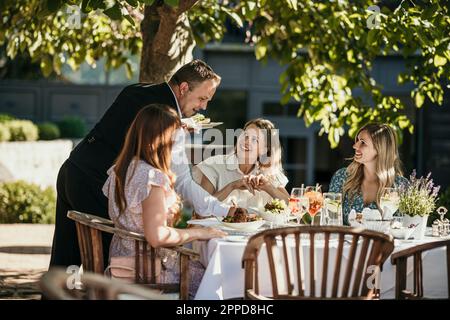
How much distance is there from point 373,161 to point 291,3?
1505mm

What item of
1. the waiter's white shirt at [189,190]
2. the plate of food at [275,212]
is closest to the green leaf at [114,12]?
the waiter's white shirt at [189,190]

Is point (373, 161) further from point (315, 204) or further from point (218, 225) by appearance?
point (218, 225)

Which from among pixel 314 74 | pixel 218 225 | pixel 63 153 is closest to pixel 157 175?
pixel 218 225

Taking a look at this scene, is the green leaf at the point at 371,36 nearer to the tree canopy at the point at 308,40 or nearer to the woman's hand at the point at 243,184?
the tree canopy at the point at 308,40

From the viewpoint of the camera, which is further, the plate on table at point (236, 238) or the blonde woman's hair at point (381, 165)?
the blonde woman's hair at point (381, 165)

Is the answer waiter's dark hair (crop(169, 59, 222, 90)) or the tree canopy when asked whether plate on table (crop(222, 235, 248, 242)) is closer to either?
waiter's dark hair (crop(169, 59, 222, 90))

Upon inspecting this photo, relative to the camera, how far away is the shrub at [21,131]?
13727 millimetres

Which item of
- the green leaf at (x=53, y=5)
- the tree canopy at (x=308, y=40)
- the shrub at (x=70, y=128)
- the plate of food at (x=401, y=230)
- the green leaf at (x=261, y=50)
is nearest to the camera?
the plate of food at (x=401, y=230)

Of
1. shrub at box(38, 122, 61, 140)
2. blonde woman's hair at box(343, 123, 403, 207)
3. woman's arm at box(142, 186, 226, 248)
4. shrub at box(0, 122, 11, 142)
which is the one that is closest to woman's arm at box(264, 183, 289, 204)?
blonde woman's hair at box(343, 123, 403, 207)

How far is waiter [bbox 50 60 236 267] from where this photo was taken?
4625 millimetres

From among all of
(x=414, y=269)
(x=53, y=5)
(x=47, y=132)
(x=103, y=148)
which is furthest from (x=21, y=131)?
(x=414, y=269)

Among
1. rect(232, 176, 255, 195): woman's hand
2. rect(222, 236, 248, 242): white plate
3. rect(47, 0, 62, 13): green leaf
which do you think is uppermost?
rect(47, 0, 62, 13): green leaf

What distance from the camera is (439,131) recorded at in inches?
599

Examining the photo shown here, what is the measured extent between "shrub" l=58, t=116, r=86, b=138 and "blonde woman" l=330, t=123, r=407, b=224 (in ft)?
38.8
